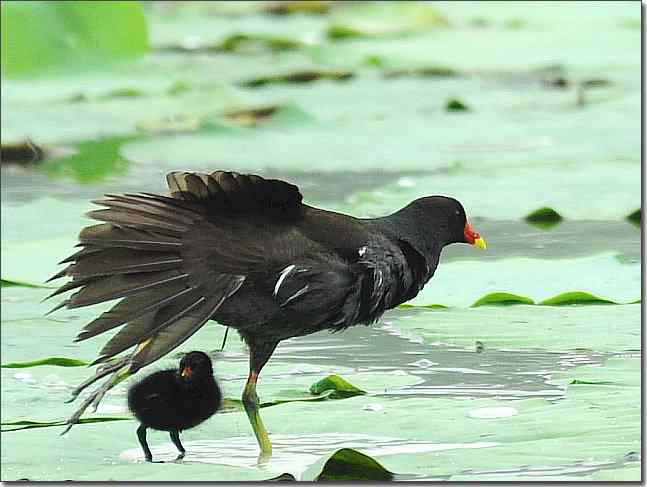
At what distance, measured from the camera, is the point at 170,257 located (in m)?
2.73

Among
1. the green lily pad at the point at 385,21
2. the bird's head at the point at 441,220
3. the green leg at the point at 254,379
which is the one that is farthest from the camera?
the green lily pad at the point at 385,21

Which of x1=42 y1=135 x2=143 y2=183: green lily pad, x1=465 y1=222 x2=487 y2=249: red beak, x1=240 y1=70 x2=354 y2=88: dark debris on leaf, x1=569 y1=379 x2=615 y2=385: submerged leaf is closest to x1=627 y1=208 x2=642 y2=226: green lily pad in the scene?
x1=465 y1=222 x2=487 y2=249: red beak

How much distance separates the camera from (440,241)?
3236mm

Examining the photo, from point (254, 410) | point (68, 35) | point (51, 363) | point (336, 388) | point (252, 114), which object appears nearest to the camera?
point (254, 410)

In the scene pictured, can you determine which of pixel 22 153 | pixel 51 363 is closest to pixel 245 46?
pixel 22 153

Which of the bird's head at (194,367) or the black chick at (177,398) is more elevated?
the bird's head at (194,367)

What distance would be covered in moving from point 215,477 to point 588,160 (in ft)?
7.64

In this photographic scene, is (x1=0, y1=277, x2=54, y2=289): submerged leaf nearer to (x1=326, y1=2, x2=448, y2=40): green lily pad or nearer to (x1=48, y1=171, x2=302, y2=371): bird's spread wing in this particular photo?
(x1=48, y1=171, x2=302, y2=371): bird's spread wing

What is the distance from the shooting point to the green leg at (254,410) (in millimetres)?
2853

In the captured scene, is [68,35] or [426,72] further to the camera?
[426,72]

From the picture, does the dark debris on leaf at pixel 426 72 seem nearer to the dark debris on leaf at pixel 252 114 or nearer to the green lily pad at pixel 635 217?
the dark debris on leaf at pixel 252 114

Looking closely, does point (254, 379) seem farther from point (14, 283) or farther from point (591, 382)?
point (14, 283)

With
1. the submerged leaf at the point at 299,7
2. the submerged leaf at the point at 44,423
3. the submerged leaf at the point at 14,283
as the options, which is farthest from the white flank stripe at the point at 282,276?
the submerged leaf at the point at 299,7

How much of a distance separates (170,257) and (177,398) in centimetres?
36
